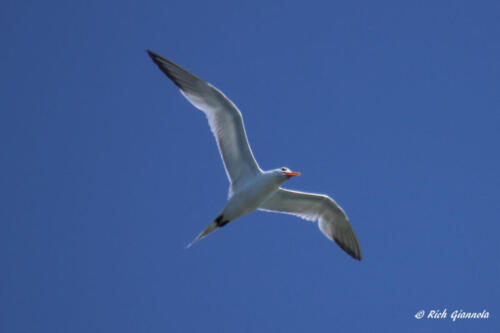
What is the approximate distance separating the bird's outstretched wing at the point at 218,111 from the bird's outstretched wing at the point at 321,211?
136cm

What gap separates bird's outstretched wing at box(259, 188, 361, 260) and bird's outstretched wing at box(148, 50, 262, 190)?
136cm

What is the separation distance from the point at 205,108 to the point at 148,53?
4.86 ft

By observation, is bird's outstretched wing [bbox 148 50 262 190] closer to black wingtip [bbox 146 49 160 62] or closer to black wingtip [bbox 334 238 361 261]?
black wingtip [bbox 146 49 160 62]

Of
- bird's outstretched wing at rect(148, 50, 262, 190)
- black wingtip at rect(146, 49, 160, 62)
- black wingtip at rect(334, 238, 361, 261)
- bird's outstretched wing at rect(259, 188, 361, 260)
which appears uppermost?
black wingtip at rect(146, 49, 160, 62)

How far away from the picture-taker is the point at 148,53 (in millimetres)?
13438

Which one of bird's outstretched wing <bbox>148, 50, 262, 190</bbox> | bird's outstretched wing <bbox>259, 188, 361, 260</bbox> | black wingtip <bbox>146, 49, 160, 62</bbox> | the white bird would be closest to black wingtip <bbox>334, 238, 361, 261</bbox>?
bird's outstretched wing <bbox>259, 188, 361, 260</bbox>

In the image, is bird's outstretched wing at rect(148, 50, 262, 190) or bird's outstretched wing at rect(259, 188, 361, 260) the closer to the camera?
bird's outstretched wing at rect(148, 50, 262, 190)

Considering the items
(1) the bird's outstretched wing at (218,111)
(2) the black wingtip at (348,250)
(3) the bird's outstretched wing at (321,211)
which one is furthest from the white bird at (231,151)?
(2) the black wingtip at (348,250)

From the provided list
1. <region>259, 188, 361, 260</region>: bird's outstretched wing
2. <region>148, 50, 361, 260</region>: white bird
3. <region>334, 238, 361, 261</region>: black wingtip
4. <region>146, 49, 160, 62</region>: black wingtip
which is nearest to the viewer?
<region>146, 49, 160, 62</region>: black wingtip

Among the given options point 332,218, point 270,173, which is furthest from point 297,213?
point 270,173

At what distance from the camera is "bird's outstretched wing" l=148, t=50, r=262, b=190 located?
44.3ft

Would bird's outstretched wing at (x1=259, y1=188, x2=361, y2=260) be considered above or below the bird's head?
below

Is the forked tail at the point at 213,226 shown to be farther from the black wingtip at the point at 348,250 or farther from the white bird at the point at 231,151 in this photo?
the black wingtip at the point at 348,250

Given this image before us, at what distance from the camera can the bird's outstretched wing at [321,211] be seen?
48.8 ft
